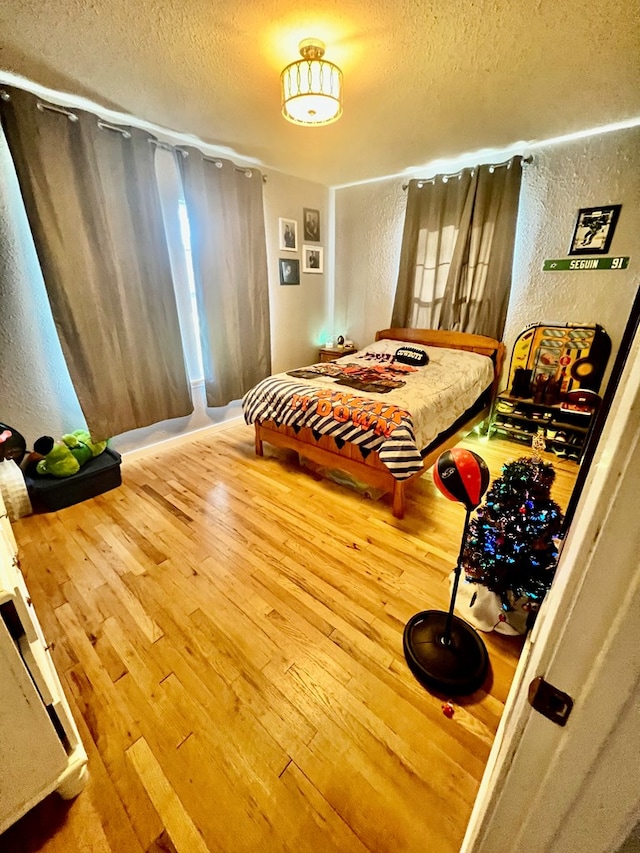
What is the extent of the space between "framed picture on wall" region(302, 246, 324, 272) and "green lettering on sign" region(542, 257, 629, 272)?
228 cm

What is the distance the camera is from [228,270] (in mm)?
3039

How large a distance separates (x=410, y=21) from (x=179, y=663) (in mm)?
2847

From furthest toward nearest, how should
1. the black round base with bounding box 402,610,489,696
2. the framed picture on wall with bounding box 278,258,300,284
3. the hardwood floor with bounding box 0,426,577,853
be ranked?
the framed picture on wall with bounding box 278,258,300,284
the black round base with bounding box 402,610,489,696
the hardwood floor with bounding box 0,426,577,853

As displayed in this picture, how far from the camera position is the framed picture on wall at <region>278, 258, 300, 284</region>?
365 cm

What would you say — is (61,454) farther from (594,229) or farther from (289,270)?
(594,229)

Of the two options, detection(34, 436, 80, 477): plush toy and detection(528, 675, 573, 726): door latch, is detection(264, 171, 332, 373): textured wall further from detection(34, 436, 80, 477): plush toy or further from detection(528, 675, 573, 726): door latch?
detection(528, 675, 573, 726): door latch

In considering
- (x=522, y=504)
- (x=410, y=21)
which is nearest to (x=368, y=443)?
(x=522, y=504)

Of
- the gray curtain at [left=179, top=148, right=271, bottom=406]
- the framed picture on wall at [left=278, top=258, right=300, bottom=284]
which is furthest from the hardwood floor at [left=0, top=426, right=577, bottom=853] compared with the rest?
the framed picture on wall at [left=278, top=258, right=300, bottom=284]

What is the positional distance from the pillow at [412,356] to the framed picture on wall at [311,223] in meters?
1.77

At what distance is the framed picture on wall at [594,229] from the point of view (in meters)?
2.57

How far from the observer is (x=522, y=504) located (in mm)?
1341

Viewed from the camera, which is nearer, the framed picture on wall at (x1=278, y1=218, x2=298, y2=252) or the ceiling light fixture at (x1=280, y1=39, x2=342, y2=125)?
the ceiling light fixture at (x1=280, y1=39, x2=342, y2=125)

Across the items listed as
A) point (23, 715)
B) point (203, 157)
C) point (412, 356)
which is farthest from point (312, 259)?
point (23, 715)

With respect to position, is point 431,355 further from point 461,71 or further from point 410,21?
point 410,21
